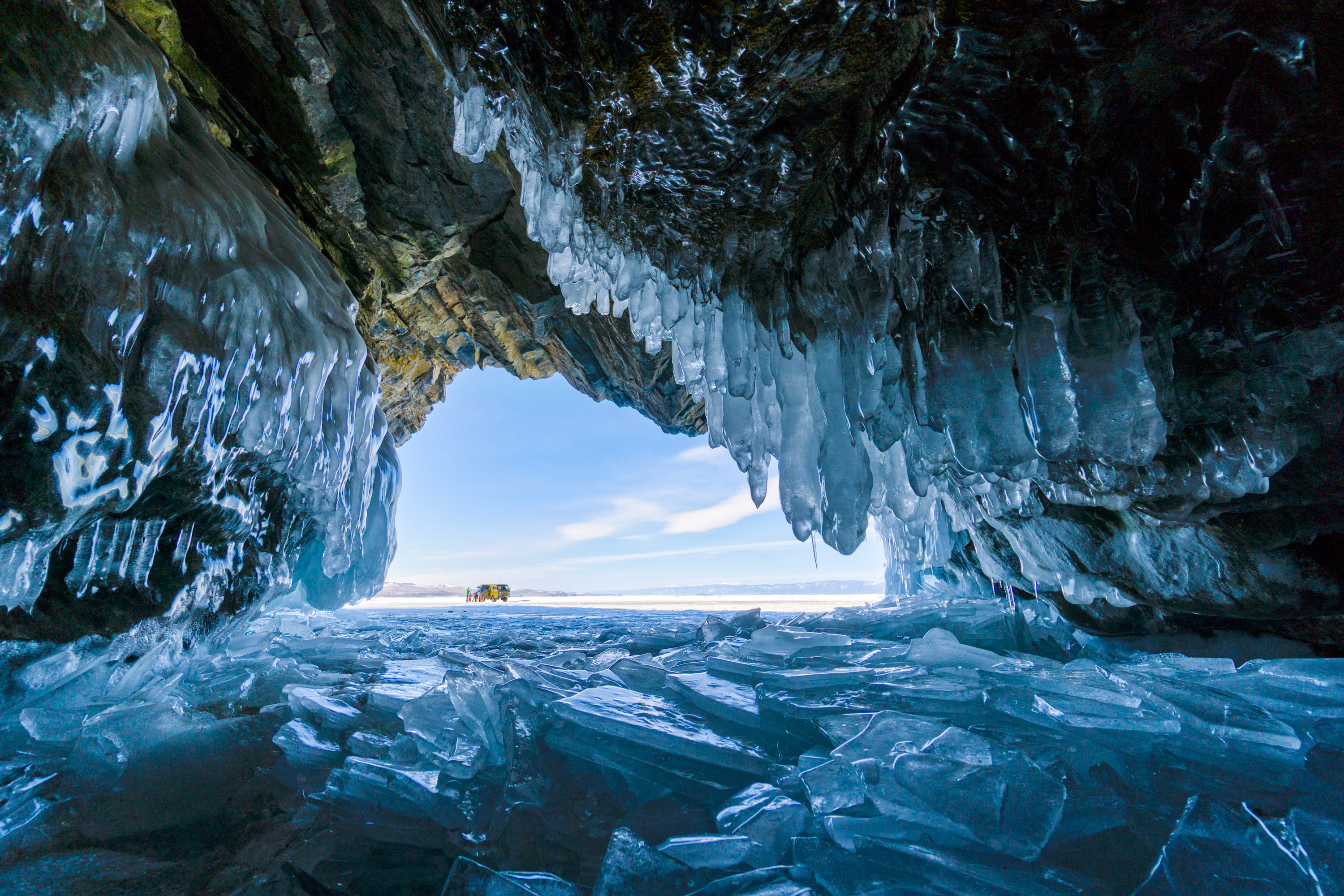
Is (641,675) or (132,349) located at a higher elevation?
(132,349)

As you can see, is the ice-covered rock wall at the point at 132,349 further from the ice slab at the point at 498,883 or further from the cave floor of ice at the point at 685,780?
the ice slab at the point at 498,883

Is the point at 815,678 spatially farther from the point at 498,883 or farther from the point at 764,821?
the point at 498,883

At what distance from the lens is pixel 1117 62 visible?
1.57m

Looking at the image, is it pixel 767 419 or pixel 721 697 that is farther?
pixel 767 419

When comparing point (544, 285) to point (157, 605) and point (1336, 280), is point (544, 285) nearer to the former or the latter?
point (157, 605)

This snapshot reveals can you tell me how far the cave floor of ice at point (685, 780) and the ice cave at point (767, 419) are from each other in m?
0.01

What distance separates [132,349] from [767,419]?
128 inches

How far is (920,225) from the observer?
85.0 inches

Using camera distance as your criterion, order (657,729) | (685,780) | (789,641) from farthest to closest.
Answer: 1. (789,641)
2. (657,729)
3. (685,780)

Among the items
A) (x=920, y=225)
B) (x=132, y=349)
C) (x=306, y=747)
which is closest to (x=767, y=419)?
(x=920, y=225)

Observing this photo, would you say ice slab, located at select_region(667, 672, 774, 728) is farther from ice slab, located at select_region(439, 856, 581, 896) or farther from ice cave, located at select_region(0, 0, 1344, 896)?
ice slab, located at select_region(439, 856, 581, 896)

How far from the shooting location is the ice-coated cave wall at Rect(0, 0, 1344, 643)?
1606 mm

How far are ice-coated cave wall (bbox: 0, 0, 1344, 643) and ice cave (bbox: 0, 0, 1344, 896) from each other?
0.02 meters

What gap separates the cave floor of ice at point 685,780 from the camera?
1.06 m
